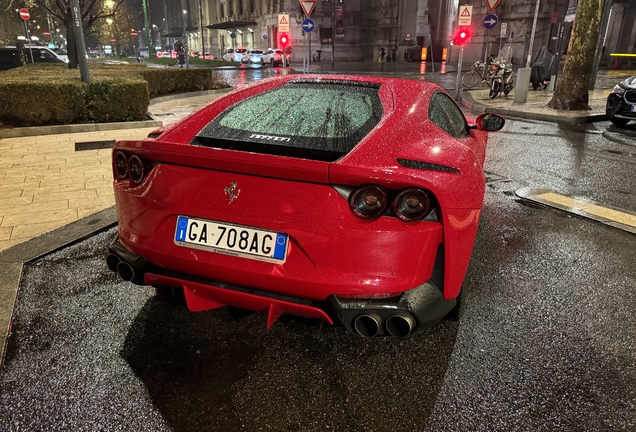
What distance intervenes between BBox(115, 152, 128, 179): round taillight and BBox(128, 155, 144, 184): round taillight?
0.05 metres

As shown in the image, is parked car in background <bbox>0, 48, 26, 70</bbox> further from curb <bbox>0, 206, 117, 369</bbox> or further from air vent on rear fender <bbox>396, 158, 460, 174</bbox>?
air vent on rear fender <bbox>396, 158, 460, 174</bbox>

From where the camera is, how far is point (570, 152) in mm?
8117

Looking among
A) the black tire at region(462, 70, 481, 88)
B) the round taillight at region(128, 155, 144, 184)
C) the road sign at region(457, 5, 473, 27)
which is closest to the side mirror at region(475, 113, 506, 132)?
the round taillight at region(128, 155, 144, 184)

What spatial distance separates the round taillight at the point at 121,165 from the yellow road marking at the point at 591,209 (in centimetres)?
462

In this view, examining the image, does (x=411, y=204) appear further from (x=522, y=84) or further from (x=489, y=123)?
(x=522, y=84)

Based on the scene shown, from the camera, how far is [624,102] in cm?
1005

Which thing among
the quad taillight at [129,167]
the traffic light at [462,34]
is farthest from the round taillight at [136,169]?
the traffic light at [462,34]

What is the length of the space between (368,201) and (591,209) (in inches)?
162

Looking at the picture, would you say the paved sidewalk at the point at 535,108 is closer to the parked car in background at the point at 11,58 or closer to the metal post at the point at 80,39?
the metal post at the point at 80,39

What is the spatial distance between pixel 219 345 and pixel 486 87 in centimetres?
2157

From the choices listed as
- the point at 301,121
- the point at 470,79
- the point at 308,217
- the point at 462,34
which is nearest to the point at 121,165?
the point at 301,121

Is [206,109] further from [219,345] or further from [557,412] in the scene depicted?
[557,412]

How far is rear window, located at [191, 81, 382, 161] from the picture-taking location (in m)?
2.27

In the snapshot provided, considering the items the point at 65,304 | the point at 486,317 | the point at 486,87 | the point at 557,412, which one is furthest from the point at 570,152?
the point at 486,87
